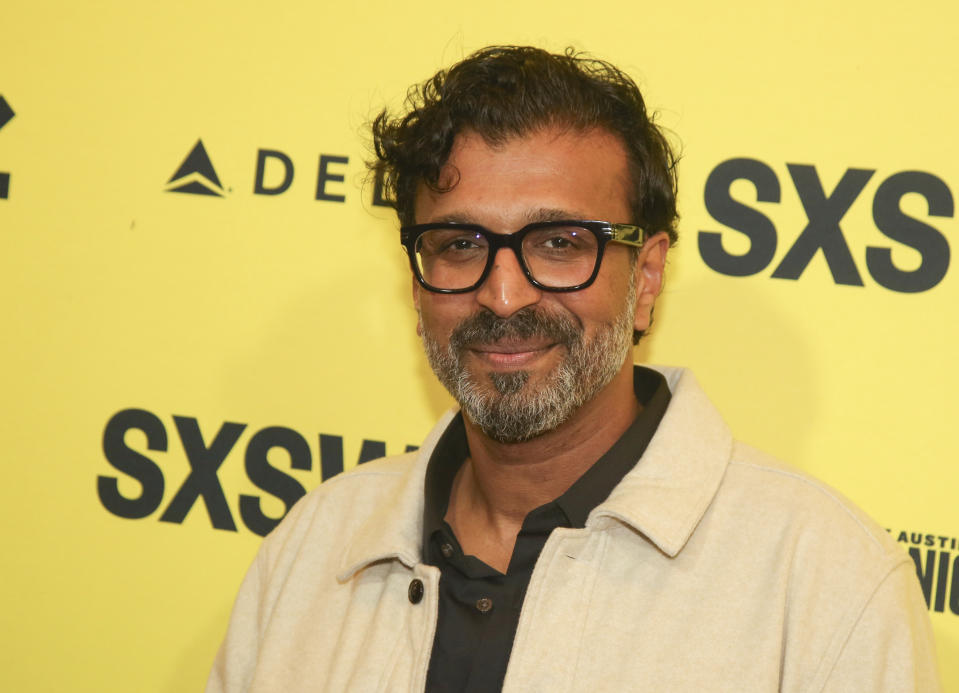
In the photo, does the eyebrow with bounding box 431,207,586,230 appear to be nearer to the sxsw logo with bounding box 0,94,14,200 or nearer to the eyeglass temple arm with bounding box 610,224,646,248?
the eyeglass temple arm with bounding box 610,224,646,248

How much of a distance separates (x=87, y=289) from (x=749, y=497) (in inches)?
55.4

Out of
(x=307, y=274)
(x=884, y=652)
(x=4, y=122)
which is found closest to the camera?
(x=884, y=652)

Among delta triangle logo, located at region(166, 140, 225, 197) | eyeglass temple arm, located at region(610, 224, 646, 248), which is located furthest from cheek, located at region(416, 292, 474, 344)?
delta triangle logo, located at region(166, 140, 225, 197)

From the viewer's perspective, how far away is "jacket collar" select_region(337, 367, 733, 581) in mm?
1236

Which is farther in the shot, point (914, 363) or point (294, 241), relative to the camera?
point (294, 241)

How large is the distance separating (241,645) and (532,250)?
30.4 inches

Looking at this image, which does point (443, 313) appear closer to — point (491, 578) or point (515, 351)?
point (515, 351)

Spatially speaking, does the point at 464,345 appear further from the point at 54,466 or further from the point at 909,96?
the point at 54,466

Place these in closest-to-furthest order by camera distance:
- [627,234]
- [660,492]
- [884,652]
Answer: [884,652] < [660,492] < [627,234]

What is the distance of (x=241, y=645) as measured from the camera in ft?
5.17

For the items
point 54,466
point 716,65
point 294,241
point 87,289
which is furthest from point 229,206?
point 716,65

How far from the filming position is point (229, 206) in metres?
1.99

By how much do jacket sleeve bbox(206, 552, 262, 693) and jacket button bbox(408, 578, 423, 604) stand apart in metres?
0.37

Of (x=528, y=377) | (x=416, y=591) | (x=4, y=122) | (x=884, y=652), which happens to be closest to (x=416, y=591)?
(x=416, y=591)
